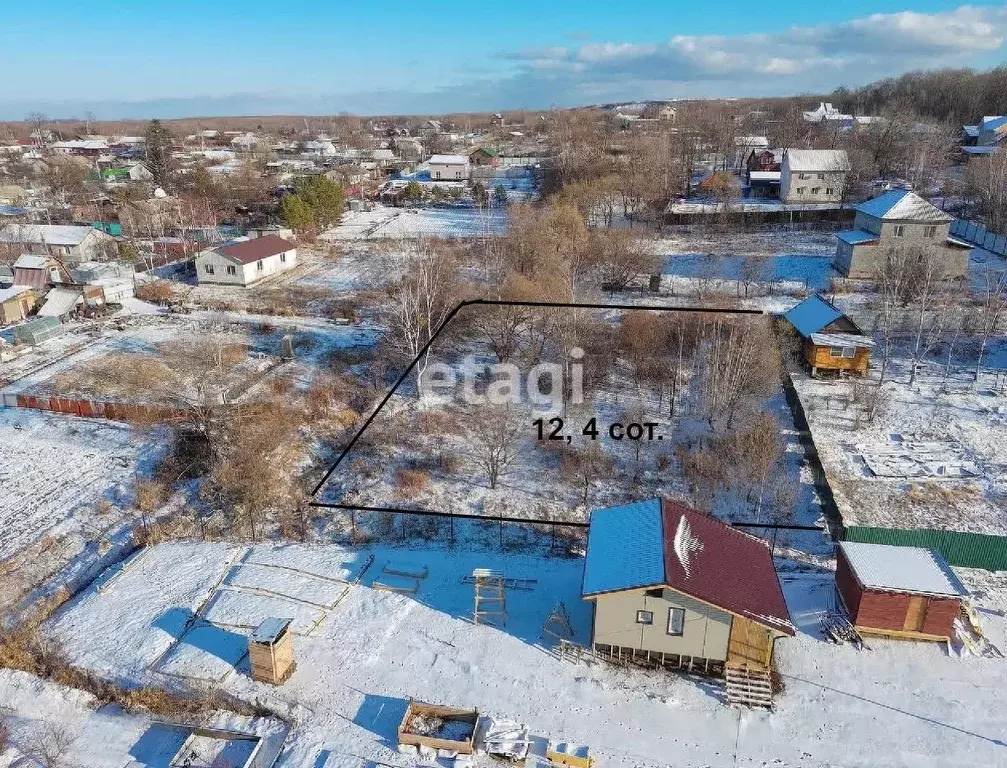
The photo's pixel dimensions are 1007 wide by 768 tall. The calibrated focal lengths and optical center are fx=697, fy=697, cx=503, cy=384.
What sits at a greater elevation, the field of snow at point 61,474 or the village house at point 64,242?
the village house at point 64,242

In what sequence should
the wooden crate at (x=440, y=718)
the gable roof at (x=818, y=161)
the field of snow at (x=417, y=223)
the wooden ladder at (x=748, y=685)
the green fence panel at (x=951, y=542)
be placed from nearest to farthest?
the wooden crate at (x=440, y=718), the wooden ladder at (x=748, y=685), the green fence panel at (x=951, y=542), the field of snow at (x=417, y=223), the gable roof at (x=818, y=161)

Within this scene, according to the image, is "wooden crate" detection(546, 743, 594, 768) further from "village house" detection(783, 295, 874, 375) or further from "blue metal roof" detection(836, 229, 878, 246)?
"blue metal roof" detection(836, 229, 878, 246)

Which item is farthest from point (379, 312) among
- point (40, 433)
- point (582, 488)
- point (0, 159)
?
point (0, 159)

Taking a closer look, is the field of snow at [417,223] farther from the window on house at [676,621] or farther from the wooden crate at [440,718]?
the wooden crate at [440,718]

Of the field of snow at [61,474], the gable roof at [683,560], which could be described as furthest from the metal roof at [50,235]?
the gable roof at [683,560]

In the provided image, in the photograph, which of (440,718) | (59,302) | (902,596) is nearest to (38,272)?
(59,302)

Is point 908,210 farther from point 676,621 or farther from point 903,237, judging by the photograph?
point 676,621

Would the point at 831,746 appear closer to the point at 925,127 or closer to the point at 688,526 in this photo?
the point at 688,526
